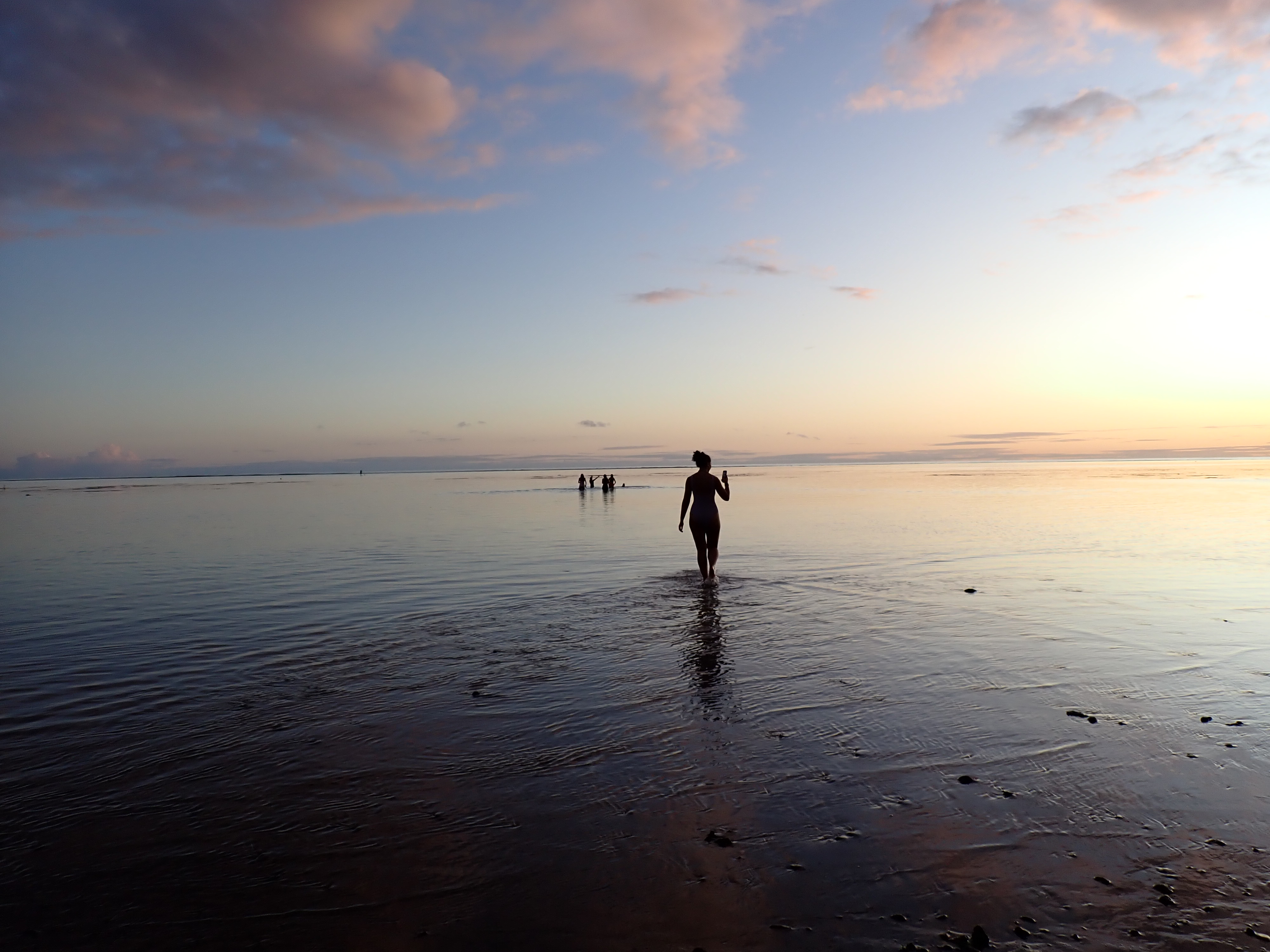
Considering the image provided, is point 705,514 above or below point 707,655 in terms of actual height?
above

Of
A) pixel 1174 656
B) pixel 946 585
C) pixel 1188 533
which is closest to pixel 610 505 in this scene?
pixel 1188 533

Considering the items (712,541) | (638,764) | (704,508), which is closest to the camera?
(638,764)

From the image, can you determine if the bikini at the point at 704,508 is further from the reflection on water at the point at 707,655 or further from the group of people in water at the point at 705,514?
the reflection on water at the point at 707,655

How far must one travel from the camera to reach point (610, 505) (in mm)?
52094

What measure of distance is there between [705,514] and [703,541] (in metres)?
0.64

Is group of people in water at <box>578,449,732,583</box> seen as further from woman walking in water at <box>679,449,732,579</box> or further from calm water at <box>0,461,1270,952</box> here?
calm water at <box>0,461,1270,952</box>

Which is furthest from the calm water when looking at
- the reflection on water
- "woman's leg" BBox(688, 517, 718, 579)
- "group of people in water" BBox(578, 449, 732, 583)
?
"group of people in water" BBox(578, 449, 732, 583)

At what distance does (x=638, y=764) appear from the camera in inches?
262

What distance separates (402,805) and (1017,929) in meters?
4.34

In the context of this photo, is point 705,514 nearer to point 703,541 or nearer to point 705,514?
point 705,514

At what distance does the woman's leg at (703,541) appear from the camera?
17.5 m

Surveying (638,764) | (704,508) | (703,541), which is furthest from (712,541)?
(638,764)

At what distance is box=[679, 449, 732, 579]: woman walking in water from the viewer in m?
17.5

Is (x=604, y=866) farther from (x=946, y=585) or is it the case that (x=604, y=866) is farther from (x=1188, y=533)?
(x=1188, y=533)
